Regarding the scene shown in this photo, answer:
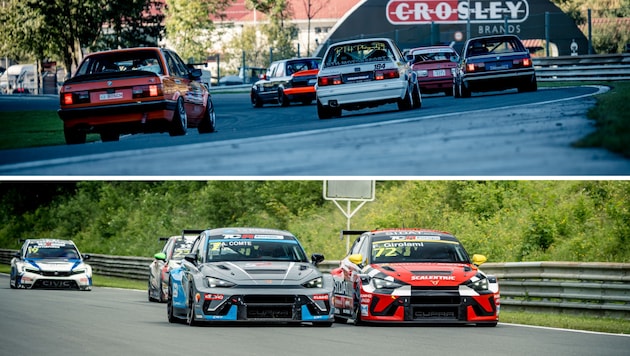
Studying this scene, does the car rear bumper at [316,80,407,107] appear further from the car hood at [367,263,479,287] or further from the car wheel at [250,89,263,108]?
the car hood at [367,263,479,287]

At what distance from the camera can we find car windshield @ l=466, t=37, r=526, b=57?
64.7 ft

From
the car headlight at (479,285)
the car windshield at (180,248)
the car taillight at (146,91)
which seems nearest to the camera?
the car headlight at (479,285)

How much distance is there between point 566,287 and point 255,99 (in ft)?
18.7

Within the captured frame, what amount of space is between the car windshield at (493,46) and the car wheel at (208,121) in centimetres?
402

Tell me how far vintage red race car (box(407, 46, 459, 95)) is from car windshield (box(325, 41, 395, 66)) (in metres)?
0.51

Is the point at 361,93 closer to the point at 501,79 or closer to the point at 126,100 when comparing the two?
the point at 501,79

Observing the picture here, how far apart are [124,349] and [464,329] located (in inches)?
184

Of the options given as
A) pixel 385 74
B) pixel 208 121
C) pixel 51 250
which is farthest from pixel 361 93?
pixel 51 250

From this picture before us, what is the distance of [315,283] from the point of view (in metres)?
15.4

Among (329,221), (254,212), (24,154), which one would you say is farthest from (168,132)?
(254,212)

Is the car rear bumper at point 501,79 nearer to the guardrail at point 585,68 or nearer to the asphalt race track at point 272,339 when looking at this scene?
the guardrail at point 585,68

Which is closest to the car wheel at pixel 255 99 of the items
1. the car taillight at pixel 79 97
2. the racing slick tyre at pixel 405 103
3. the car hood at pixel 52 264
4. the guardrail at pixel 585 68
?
the racing slick tyre at pixel 405 103

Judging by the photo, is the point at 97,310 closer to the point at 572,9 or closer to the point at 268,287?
the point at 268,287

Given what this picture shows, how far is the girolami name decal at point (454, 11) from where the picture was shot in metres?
19.8
